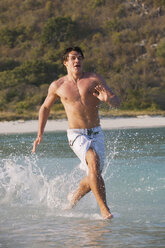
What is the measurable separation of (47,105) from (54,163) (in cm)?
468

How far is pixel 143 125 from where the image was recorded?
20984 mm

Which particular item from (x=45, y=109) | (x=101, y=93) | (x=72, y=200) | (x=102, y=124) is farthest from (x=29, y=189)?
(x=102, y=124)

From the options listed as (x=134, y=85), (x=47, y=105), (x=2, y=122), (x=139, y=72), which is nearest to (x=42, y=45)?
(x=139, y=72)

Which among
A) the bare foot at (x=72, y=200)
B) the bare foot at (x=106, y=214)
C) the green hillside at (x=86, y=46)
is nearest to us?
the bare foot at (x=106, y=214)

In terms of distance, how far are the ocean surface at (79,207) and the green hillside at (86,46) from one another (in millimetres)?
14917

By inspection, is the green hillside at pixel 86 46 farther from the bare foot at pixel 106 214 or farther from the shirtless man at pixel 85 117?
the bare foot at pixel 106 214

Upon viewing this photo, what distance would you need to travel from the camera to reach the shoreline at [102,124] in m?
20.5

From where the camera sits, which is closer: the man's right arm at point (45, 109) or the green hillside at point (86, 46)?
the man's right arm at point (45, 109)

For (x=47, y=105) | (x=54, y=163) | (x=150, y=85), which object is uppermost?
(x=47, y=105)

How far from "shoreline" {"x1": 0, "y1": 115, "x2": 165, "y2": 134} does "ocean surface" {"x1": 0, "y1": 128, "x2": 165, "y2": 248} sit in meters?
8.83

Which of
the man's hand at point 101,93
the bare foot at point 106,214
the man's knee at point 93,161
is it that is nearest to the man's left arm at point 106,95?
the man's hand at point 101,93

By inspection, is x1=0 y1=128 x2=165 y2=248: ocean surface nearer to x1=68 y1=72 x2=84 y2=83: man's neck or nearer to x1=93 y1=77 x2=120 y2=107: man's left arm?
x1=93 y1=77 x2=120 y2=107: man's left arm

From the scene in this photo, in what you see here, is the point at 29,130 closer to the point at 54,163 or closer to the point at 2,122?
the point at 2,122

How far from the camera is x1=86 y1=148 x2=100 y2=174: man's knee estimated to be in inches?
227
